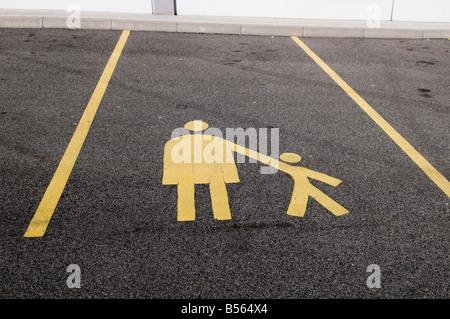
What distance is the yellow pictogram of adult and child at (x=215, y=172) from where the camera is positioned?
3.29 metres

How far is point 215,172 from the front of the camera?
374 centimetres

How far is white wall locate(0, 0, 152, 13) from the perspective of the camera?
338 inches

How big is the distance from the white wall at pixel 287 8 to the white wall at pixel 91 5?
73 centimetres

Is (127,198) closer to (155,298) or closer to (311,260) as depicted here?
(155,298)

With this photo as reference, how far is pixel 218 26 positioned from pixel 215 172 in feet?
16.0

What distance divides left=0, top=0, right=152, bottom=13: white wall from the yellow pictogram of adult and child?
506 centimetres
